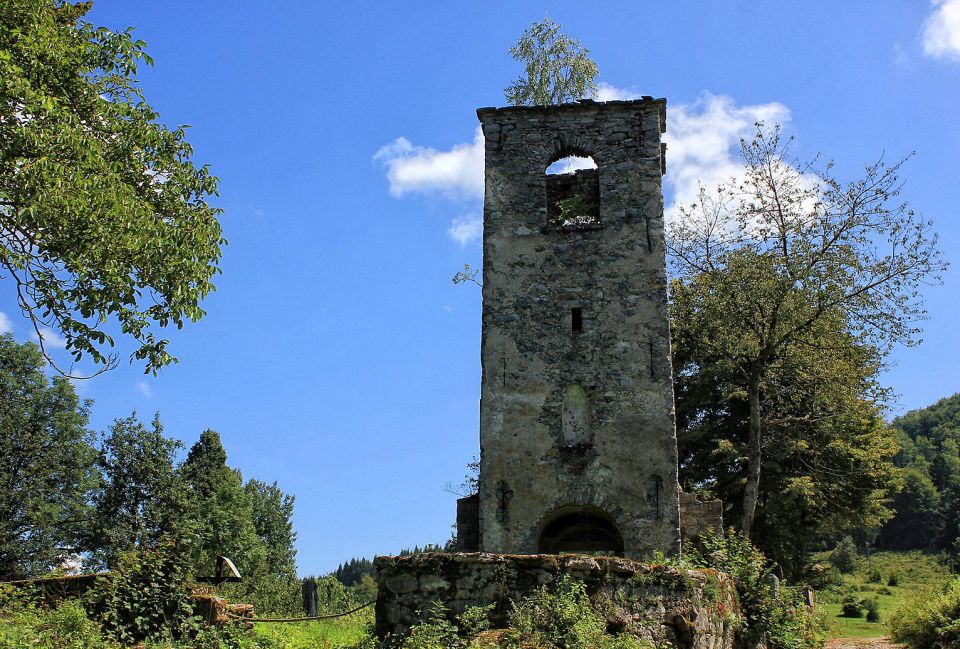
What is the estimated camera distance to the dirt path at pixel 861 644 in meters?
17.9

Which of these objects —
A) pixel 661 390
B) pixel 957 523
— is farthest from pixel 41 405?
pixel 957 523

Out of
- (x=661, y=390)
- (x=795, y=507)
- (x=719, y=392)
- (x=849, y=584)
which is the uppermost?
(x=719, y=392)

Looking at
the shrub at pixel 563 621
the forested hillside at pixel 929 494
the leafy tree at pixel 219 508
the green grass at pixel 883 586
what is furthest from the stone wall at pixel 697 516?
the forested hillside at pixel 929 494

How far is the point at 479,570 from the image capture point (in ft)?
24.8

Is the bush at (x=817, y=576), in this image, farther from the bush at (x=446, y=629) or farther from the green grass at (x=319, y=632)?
the bush at (x=446, y=629)

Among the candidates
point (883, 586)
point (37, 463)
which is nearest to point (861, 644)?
point (883, 586)

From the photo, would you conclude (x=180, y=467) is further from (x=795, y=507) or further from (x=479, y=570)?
(x=479, y=570)

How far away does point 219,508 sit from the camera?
35.1 metres

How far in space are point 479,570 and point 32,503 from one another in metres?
23.4

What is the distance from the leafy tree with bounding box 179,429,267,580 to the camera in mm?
34312

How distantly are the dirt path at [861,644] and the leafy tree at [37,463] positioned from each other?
22557 millimetres

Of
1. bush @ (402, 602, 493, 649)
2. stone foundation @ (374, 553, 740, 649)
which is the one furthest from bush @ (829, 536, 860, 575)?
bush @ (402, 602, 493, 649)

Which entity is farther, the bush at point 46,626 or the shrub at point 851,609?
the shrub at point 851,609

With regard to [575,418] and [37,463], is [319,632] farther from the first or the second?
[37,463]
